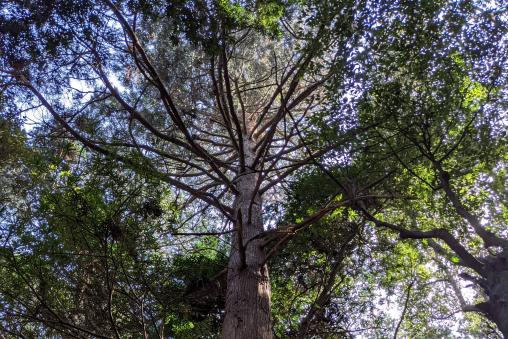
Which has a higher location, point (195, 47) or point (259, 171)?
point (195, 47)

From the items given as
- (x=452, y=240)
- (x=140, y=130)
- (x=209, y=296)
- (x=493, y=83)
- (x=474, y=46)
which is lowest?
(x=452, y=240)

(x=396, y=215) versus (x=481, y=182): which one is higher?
(x=396, y=215)

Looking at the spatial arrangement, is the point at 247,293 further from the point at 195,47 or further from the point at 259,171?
the point at 195,47

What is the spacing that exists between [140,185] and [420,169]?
3430 mm

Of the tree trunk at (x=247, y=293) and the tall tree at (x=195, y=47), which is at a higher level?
the tall tree at (x=195, y=47)

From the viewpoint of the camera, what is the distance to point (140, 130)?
25.1ft

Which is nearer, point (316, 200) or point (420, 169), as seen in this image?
point (420, 169)

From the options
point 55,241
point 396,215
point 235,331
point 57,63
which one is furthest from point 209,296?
point 57,63

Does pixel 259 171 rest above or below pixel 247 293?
above

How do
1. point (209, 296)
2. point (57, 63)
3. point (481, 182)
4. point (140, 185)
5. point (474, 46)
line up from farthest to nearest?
point (209, 296) → point (57, 63) → point (481, 182) → point (474, 46) → point (140, 185)

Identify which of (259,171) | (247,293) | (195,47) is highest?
(195,47)

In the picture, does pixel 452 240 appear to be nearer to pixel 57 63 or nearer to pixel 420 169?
pixel 420 169

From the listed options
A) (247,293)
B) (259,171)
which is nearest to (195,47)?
(259,171)

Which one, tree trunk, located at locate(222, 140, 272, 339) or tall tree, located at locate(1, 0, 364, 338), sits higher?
A: tall tree, located at locate(1, 0, 364, 338)
